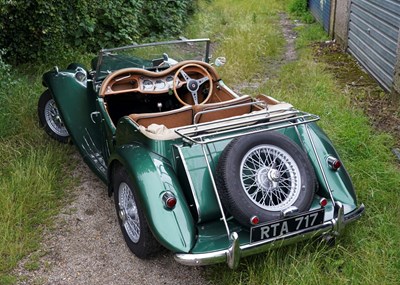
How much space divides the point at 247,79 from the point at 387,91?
2.01 m

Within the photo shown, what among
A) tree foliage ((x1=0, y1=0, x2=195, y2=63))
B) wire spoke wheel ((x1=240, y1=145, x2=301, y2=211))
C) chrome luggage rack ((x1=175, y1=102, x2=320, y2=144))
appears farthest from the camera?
tree foliage ((x1=0, y1=0, x2=195, y2=63))

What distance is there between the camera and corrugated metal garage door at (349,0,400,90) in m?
5.91

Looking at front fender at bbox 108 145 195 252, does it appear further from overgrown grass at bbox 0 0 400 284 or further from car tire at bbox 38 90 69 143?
car tire at bbox 38 90 69 143

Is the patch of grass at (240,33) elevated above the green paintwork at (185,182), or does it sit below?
below

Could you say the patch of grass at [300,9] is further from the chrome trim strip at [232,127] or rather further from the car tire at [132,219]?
the car tire at [132,219]

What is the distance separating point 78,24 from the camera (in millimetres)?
7285

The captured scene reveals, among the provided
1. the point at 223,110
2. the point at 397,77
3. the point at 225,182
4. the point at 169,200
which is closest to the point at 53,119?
the point at 223,110

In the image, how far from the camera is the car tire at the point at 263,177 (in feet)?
9.36

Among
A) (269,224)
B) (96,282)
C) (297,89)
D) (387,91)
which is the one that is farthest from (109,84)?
(387,91)

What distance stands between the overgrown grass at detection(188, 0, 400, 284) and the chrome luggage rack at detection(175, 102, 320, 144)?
83cm

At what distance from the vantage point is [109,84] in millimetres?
4105

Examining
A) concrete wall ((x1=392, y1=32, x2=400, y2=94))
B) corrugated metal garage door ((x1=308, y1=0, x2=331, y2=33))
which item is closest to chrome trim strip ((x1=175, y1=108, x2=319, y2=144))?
concrete wall ((x1=392, y1=32, x2=400, y2=94))

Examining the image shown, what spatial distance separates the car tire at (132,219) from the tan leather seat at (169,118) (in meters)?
0.41

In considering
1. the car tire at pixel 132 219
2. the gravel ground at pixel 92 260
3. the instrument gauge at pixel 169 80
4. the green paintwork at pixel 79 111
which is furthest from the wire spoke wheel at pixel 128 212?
the instrument gauge at pixel 169 80
